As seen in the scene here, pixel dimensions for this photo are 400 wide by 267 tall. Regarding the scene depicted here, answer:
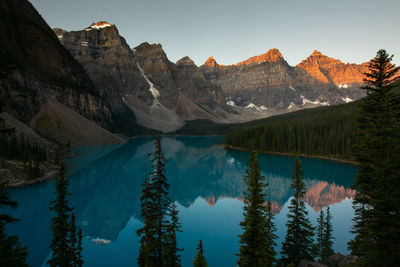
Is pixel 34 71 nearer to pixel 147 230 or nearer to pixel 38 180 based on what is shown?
pixel 38 180

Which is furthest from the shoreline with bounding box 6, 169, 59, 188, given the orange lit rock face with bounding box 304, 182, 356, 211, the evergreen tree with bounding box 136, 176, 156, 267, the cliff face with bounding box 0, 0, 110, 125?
the cliff face with bounding box 0, 0, 110, 125

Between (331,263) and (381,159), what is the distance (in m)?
7.66

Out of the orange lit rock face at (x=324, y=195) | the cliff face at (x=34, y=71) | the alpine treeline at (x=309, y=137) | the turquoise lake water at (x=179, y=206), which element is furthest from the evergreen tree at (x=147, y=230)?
the cliff face at (x=34, y=71)

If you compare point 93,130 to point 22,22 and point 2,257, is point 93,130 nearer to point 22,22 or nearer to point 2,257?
point 22,22

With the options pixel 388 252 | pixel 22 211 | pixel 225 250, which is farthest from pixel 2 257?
pixel 22 211

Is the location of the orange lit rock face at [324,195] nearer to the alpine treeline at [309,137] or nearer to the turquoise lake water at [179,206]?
the turquoise lake water at [179,206]

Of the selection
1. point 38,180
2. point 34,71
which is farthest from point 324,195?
point 34,71

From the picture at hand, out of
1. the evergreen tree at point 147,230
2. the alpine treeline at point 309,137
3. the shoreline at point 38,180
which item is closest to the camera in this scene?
the evergreen tree at point 147,230

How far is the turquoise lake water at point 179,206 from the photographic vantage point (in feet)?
79.4

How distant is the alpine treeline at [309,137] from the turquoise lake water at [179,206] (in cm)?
1754

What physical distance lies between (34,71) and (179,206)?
119595mm

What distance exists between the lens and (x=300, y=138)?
102625 millimetres

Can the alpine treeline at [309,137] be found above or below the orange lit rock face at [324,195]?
above

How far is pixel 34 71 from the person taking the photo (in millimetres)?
118312
